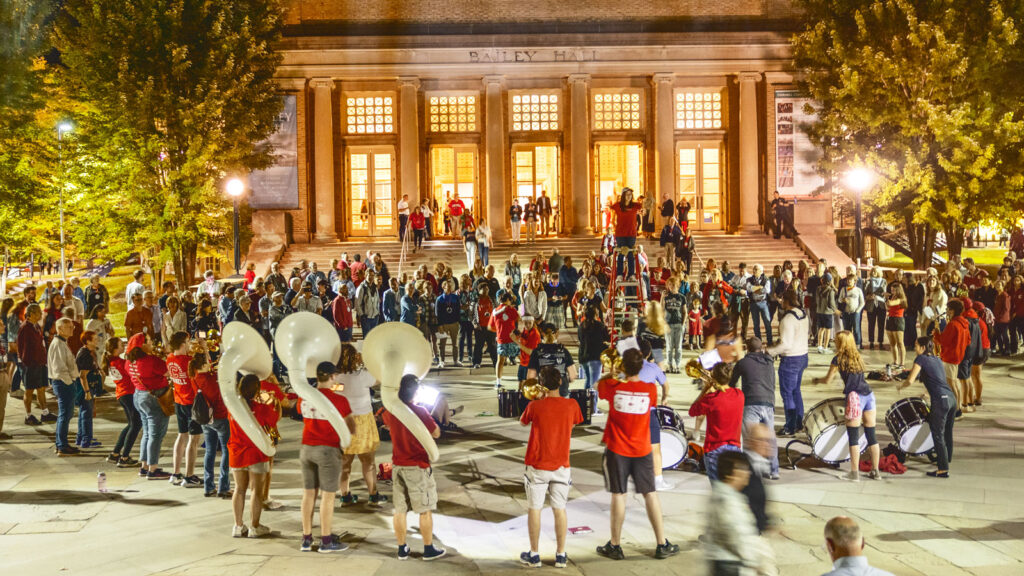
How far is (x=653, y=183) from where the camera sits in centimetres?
3117

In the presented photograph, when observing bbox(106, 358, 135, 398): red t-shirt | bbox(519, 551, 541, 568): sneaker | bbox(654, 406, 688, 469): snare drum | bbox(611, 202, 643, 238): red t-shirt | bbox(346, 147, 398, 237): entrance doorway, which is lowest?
bbox(519, 551, 541, 568): sneaker

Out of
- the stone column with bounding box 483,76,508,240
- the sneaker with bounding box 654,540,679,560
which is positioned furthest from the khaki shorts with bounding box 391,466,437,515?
the stone column with bounding box 483,76,508,240

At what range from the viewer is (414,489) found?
7.55m

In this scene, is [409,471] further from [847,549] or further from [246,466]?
[847,549]

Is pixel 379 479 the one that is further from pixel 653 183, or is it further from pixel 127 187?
pixel 653 183

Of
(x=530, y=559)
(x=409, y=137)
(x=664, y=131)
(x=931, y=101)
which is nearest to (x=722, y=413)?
(x=530, y=559)

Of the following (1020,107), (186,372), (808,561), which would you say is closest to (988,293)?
(1020,107)

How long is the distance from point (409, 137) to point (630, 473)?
23904 millimetres

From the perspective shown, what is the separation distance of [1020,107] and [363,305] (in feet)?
63.1

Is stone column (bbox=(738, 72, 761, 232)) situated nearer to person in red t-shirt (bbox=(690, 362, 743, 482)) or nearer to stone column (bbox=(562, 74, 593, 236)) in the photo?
stone column (bbox=(562, 74, 593, 236))

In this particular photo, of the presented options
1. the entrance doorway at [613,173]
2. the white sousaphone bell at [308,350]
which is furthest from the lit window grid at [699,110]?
the white sousaphone bell at [308,350]

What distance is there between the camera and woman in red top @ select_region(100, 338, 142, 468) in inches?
422

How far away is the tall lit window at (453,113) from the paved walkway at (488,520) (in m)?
20.9

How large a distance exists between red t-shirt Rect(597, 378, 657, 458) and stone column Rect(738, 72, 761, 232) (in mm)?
24081
